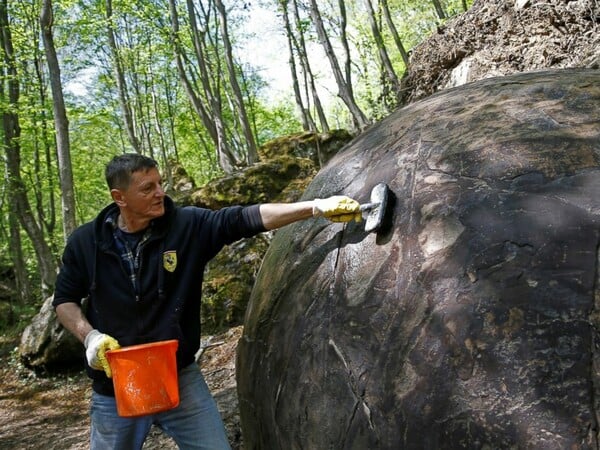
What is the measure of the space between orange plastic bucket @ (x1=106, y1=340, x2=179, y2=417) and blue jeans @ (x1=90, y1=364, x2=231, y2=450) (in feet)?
0.80

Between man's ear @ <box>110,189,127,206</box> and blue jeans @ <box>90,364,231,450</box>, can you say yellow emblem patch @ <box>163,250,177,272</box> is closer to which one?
man's ear @ <box>110,189,127,206</box>

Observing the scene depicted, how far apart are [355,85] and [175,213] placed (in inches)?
1004

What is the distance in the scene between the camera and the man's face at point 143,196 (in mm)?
2459

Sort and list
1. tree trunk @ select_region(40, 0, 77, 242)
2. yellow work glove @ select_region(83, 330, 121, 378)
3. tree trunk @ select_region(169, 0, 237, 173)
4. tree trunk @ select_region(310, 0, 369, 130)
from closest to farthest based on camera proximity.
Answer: yellow work glove @ select_region(83, 330, 121, 378) < tree trunk @ select_region(40, 0, 77, 242) < tree trunk @ select_region(310, 0, 369, 130) < tree trunk @ select_region(169, 0, 237, 173)

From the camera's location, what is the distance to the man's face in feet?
8.07

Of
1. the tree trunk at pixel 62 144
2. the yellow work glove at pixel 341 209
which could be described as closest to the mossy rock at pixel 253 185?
the tree trunk at pixel 62 144

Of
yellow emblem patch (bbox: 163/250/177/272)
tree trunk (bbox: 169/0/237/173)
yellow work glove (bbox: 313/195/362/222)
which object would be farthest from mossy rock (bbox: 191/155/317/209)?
yellow work glove (bbox: 313/195/362/222)

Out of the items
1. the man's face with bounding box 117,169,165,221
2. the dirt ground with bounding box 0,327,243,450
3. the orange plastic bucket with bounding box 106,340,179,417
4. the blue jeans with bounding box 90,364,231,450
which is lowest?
the dirt ground with bounding box 0,327,243,450

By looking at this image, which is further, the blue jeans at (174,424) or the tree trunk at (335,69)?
the tree trunk at (335,69)

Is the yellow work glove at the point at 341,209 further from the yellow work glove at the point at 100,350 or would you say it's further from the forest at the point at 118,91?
the forest at the point at 118,91

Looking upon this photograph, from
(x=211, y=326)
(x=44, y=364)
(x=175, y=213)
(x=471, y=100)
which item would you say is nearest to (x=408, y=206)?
(x=471, y=100)

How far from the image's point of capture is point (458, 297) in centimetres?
147

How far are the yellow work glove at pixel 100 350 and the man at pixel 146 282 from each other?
0.14 ft

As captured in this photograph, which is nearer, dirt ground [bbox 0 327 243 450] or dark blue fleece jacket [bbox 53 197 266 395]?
dark blue fleece jacket [bbox 53 197 266 395]
